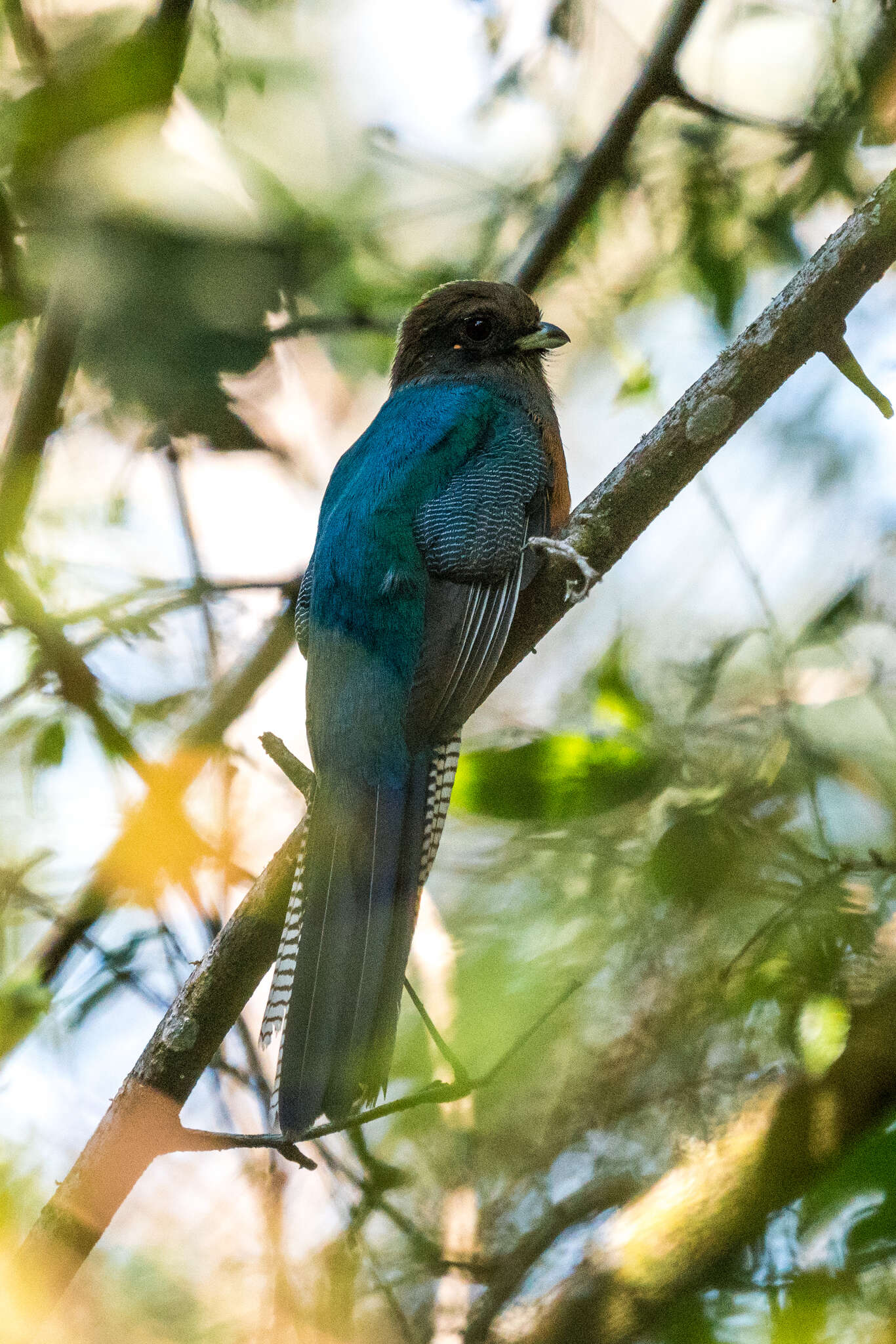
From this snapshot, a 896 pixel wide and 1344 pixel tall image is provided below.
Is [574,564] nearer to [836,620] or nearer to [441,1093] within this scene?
[836,620]

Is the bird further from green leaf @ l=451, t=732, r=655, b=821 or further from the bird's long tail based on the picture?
green leaf @ l=451, t=732, r=655, b=821

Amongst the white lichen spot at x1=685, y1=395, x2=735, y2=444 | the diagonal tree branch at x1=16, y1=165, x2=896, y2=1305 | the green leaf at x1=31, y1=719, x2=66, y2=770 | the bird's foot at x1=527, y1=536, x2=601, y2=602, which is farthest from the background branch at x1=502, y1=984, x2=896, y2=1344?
the green leaf at x1=31, y1=719, x2=66, y2=770

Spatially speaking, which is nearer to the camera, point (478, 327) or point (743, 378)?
point (743, 378)

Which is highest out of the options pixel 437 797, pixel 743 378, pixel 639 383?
pixel 639 383

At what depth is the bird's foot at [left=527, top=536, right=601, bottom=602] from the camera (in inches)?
110

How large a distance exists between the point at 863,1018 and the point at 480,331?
8.33 ft

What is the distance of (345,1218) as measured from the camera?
310 cm

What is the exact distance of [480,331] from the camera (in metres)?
4.14

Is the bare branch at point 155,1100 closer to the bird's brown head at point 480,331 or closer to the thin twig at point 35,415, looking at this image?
the thin twig at point 35,415

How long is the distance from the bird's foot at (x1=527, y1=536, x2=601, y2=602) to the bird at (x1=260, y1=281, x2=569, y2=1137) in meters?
0.02

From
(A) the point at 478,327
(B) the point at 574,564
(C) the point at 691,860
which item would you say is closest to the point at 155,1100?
(C) the point at 691,860

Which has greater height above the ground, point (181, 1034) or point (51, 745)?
point (51, 745)

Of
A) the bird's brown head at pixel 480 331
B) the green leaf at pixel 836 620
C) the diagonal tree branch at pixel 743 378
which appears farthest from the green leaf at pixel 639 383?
the diagonal tree branch at pixel 743 378

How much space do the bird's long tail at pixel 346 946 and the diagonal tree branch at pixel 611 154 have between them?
229cm
